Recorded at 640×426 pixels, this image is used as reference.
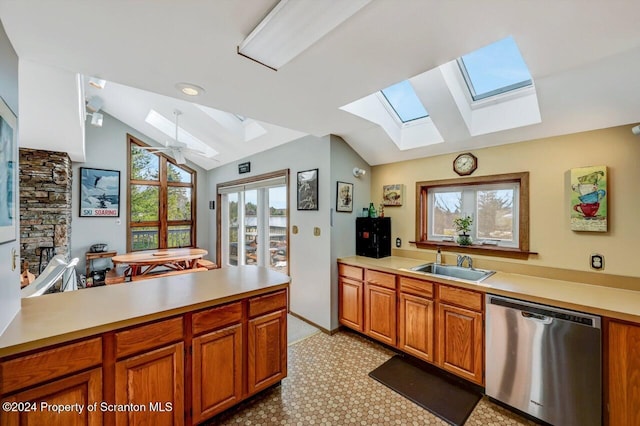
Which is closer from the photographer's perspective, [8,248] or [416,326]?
[8,248]

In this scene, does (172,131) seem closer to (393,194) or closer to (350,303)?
(393,194)

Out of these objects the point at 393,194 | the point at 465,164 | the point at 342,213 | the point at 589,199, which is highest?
the point at 465,164

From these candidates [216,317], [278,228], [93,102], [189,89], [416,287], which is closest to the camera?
[216,317]

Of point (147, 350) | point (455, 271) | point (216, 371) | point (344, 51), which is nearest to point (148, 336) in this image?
point (147, 350)

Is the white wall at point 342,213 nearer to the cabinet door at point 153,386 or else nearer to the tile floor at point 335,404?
the tile floor at point 335,404

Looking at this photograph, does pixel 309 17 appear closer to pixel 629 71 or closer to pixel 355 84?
pixel 355 84

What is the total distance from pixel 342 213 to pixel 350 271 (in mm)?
708

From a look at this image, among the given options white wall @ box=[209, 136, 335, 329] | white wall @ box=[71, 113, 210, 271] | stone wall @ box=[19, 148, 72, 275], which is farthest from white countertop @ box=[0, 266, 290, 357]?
white wall @ box=[71, 113, 210, 271]

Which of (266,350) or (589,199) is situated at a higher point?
(589,199)

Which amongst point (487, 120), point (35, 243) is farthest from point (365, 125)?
point (35, 243)

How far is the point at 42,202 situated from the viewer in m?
4.00

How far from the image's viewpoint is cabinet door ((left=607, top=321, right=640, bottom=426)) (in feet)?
5.05

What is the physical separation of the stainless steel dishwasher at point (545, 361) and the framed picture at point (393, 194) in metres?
1.56

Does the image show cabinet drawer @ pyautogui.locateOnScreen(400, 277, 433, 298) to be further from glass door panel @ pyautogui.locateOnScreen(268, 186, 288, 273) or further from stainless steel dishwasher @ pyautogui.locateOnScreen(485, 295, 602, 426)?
glass door panel @ pyautogui.locateOnScreen(268, 186, 288, 273)
